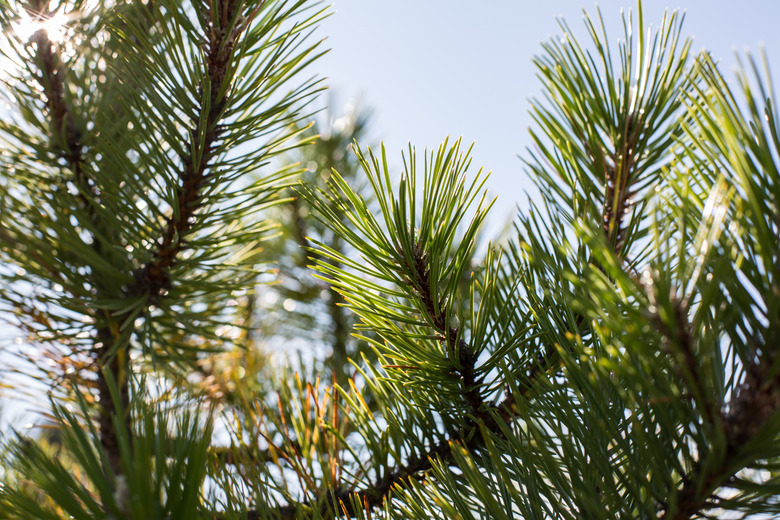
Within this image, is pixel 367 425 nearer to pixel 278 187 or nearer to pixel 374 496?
pixel 374 496

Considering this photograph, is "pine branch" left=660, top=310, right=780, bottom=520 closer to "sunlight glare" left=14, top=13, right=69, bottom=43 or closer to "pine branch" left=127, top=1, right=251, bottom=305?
"pine branch" left=127, top=1, right=251, bottom=305

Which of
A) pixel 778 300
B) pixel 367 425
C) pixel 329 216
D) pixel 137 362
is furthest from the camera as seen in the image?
pixel 137 362

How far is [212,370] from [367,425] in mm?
598

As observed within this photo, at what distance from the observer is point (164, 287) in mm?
630

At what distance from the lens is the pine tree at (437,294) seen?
0.30 metres

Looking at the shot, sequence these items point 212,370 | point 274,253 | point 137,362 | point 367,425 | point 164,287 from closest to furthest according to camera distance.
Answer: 1. point 367,425
2. point 164,287
3. point 137,362
4. point 212,370
5. point 274,253

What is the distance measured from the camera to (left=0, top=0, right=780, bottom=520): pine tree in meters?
0.30

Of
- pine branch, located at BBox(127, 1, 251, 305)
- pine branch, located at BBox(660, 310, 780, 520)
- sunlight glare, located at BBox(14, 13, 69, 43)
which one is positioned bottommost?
pine branch, located at BBox(660, 310, 780, 520)

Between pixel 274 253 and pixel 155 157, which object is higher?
pixel 274 253

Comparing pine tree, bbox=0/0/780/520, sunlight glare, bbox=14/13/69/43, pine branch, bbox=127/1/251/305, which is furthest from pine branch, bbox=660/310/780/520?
sunlight glare, bbox=14/13/69/43

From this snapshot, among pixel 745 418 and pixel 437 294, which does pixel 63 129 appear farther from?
pixel 745 418

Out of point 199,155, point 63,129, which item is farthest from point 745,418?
point 63,129

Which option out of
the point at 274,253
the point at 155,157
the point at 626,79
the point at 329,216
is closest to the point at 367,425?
the point at 329,216

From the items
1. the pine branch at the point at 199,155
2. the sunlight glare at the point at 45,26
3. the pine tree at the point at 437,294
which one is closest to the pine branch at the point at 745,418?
the pine tree at the point at 437,294
